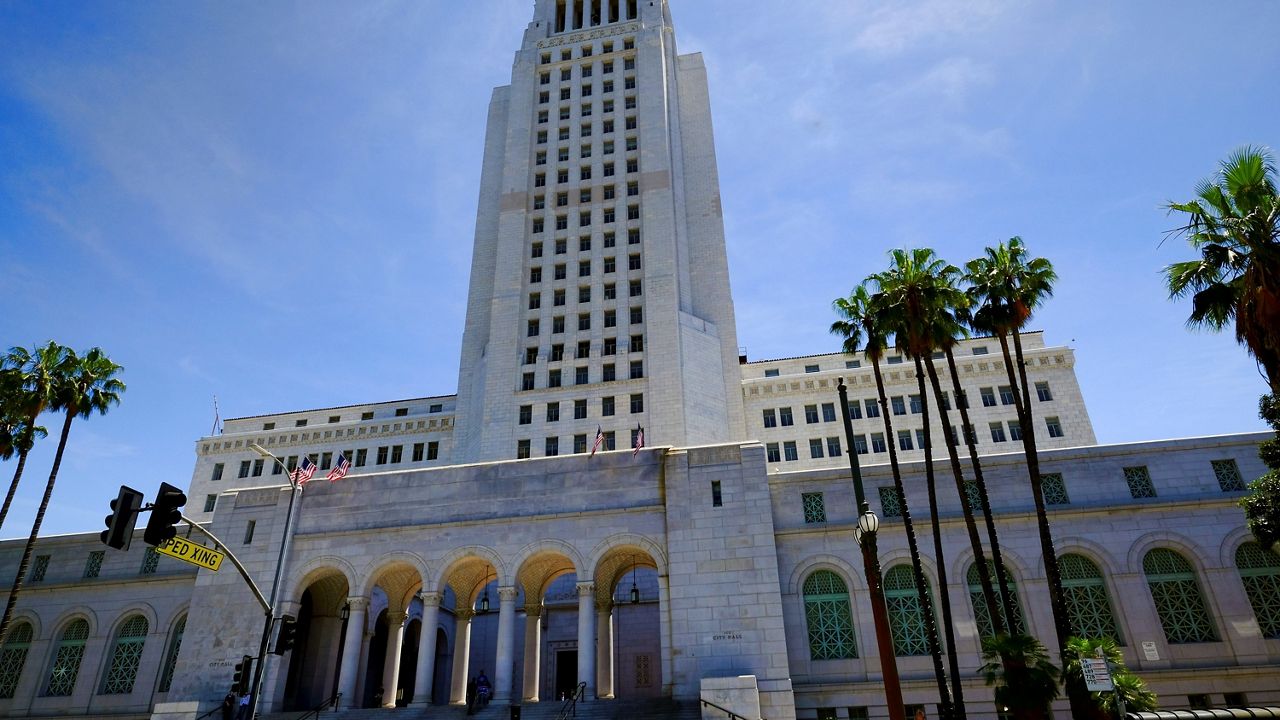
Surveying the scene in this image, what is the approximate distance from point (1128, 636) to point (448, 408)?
2083 inches

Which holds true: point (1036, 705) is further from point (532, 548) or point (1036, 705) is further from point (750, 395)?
point (750, 395)

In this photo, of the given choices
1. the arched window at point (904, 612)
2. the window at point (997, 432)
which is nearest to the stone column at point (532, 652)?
the arched window at point (904, 612)

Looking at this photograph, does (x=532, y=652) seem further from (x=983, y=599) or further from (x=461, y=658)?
(x=983, y=599)

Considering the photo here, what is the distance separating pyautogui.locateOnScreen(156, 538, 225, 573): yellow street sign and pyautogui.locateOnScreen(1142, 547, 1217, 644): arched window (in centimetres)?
3163

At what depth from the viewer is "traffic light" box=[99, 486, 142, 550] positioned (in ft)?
45.6

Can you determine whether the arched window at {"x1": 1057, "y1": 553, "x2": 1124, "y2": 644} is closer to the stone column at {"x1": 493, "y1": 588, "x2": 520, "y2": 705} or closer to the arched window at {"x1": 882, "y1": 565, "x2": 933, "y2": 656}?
the arched window at {"x1": 882, "y1": 565, "x2": 933, "y2": 656}

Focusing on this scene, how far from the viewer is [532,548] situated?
3036 centimetres

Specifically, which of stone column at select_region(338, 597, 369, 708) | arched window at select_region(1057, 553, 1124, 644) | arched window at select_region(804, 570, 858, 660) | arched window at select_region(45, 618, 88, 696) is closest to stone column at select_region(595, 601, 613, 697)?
arched window at select_region(804, 570, 858, 660)

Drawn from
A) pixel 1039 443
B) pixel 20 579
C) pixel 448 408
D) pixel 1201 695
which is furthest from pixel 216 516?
pixel 1039 443

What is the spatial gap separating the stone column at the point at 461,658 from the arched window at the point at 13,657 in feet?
71.1

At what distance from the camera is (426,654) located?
2972 cm

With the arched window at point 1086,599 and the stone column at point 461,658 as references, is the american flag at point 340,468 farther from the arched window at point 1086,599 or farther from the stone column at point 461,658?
the arched window at point 1086,599

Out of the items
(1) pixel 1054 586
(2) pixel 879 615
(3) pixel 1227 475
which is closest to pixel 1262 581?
(3) pixel 1227 475

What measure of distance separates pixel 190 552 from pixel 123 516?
11.3 feet
